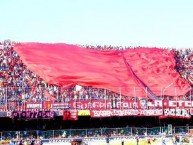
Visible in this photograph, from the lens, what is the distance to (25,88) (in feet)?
141

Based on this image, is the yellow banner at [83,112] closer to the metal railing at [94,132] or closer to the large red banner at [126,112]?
the large red banner at [126,112]

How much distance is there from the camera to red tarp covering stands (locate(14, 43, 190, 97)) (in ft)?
153

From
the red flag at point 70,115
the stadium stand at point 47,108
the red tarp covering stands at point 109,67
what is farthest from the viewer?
the red tarp covering stands at point 109,67

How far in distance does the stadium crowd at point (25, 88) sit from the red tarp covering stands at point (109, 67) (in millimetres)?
913

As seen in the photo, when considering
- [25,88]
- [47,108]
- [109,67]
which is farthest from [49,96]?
[109,67]

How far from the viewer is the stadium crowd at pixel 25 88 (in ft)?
136

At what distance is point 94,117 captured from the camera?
1614 inches

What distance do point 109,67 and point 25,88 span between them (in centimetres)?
1081

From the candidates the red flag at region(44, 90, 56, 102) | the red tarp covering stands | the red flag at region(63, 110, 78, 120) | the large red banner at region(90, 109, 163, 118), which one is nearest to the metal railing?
the red flag at region(63, 110, 78, 120)

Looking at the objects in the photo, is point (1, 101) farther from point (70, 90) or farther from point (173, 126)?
point (173, 126)

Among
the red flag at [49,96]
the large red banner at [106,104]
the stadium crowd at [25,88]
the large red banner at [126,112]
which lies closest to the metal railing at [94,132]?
the large red banner at [126,112]

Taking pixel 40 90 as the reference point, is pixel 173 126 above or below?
below

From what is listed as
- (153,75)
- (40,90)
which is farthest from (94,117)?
(153,75)

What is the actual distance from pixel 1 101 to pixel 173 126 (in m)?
14.9
